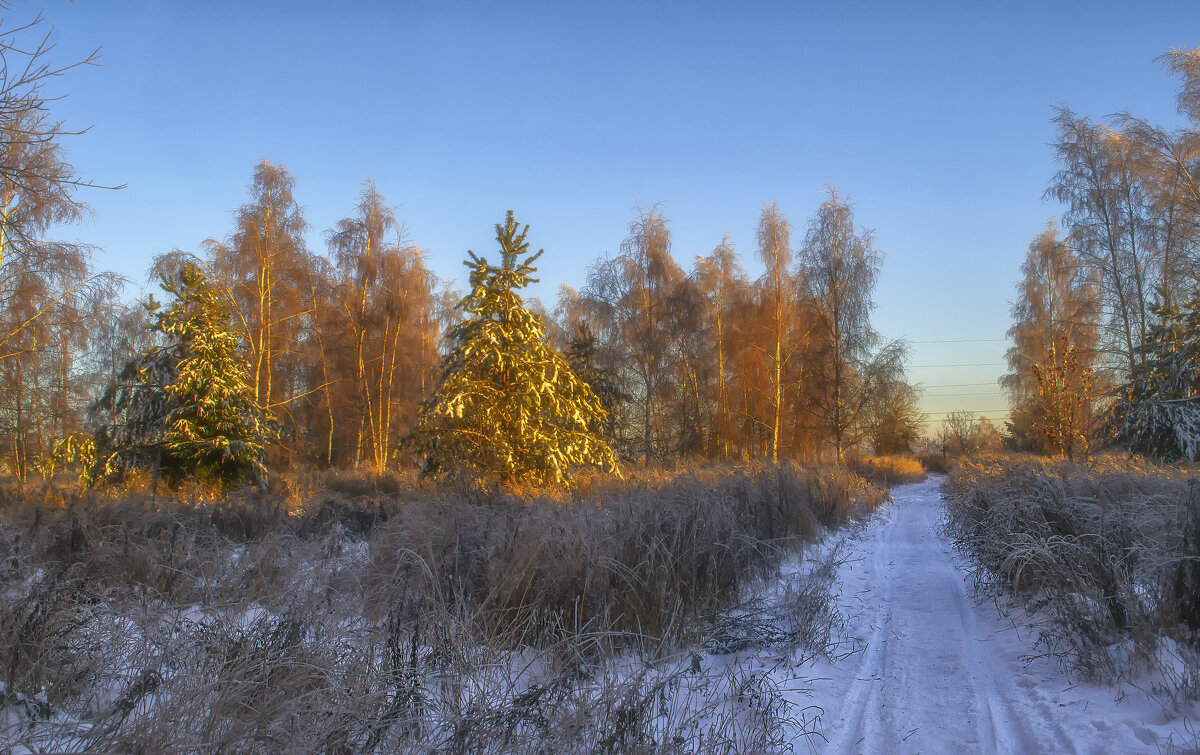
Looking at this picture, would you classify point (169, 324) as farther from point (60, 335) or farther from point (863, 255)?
point (863, 255)

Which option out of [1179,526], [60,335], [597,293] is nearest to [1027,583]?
[1179,526]

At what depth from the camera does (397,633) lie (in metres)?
3.02

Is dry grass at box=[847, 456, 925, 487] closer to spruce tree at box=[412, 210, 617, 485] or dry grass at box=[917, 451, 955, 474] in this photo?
dry grass at box=[917, 451, 955, 474]

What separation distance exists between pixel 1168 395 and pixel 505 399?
1448cm

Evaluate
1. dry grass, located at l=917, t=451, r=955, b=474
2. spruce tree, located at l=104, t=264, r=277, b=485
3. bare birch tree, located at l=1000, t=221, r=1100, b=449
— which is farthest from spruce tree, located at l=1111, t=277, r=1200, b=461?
dry grass, located at l=917, t=451, r=955, b=474

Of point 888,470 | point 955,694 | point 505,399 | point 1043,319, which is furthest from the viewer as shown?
point 1043,319

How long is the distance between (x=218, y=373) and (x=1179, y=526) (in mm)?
13564

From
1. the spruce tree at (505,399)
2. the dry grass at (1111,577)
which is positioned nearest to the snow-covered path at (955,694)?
the dry grass at (1111,577)

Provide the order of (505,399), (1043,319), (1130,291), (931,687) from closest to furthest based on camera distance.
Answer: (931,687), (505,399), (1130,291), (1043,319)

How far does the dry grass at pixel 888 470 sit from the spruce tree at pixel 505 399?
42.9 ft

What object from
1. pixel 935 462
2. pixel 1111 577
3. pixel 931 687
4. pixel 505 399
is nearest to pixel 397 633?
pixel 931 687

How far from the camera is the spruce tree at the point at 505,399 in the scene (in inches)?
415

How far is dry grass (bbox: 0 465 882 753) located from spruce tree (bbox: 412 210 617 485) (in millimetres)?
3530

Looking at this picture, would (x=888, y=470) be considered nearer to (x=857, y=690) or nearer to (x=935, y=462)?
(x=935, y=462)
